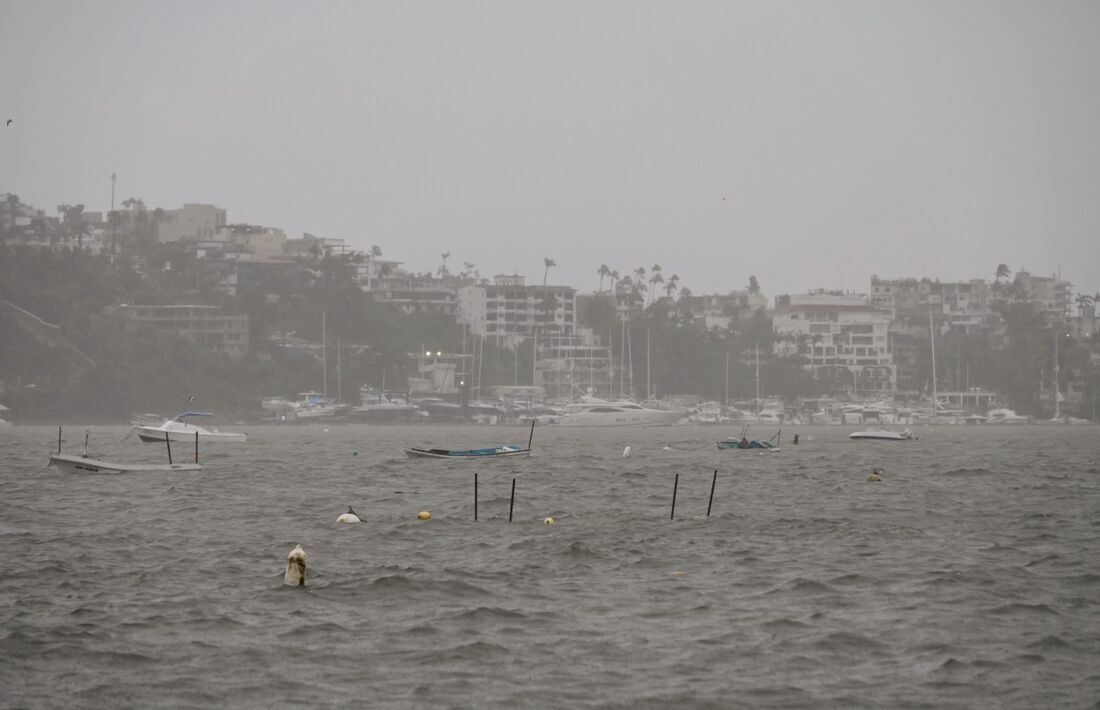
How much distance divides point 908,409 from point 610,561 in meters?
171

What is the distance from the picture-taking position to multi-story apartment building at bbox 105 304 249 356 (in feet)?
577

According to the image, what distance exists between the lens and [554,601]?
24250mm

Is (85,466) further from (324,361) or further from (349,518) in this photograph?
(324,361)

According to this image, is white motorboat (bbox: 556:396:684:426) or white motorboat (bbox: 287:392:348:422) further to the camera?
white motorboat (bbox: 287:392:348:422)

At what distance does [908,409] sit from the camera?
634 ft

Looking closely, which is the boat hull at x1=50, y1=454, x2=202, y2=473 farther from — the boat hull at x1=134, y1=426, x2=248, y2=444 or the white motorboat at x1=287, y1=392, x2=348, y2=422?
the white motorboat at x1=287, y1=392, x2=348, y2=422

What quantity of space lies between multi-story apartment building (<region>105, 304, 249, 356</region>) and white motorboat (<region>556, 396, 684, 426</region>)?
44.3 m

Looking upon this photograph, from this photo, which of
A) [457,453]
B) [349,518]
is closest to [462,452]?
[457,453]

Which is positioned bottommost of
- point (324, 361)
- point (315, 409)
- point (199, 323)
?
point (315, 409)

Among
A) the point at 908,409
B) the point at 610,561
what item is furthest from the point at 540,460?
the point at 908,409

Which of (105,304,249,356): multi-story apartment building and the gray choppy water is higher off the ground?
(105,304,249,356): multi-story apartment building

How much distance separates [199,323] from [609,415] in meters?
55.6

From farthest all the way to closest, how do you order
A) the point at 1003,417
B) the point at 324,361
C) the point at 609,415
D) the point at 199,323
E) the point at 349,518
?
the point at 1003,417 → the point at 199,323 → the point at 324,361 → the point at 609,415 → the point at 349,518

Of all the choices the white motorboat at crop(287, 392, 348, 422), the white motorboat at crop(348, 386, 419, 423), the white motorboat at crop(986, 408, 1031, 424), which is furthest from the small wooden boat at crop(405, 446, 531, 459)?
the white motorboat at crop(986, 408, 1031, 424)
